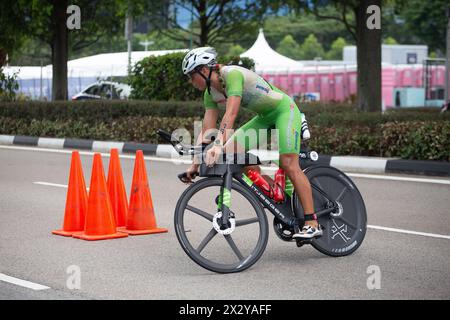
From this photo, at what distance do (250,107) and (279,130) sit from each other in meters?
0.29

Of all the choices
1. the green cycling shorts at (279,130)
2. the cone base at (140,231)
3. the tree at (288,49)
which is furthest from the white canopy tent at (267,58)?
the tree at (288,49)

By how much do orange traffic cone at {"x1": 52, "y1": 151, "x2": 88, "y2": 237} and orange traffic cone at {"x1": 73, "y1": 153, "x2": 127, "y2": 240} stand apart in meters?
0.31

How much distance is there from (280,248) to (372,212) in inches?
98.5

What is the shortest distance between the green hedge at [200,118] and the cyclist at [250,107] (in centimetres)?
757

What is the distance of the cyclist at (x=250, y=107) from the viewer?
23.7ft

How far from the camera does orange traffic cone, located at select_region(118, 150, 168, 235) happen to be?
896cm

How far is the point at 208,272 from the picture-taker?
727 centimetres

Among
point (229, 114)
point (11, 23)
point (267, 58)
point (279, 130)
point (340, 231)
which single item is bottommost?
point (340, 231)

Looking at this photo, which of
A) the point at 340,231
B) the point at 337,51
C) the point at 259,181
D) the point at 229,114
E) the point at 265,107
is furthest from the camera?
the point at 337,51

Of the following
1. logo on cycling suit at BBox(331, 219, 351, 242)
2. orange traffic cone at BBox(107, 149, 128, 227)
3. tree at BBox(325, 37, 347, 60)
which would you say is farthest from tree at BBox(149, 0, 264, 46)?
tree at BBox(325, 37, 347, 60)

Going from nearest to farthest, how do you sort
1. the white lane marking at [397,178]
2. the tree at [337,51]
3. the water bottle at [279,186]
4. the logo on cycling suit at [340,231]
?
the water bottle at [279,186] → the logo on cycling suit at [340,231] → the white lane marking at [397,178] → the tree at [337,51]

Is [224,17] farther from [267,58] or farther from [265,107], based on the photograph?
[265,107]

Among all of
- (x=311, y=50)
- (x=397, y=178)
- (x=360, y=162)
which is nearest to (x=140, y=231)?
(x=397, y=178)

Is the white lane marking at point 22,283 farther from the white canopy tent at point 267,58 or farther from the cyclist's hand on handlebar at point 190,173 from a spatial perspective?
the white canopy tent at point 267,58
